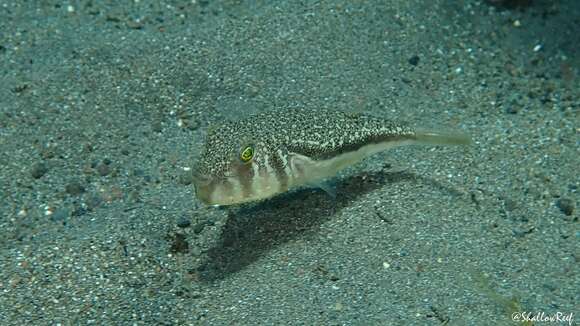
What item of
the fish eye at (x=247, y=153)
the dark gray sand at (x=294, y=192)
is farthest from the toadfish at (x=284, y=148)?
the dark gray sand at (x=294, y=192)

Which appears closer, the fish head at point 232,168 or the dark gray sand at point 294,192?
the fish head at point 232,168

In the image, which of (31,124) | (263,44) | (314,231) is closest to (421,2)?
(263,44)

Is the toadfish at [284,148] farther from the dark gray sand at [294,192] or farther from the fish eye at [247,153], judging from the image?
the dark gray sand at [294,192]

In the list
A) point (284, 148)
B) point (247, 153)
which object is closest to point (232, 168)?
point (247, 153)

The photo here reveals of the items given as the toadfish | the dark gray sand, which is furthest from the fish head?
the dark gray sand

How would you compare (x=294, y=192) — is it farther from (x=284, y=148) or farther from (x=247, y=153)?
(x=247, y=153)

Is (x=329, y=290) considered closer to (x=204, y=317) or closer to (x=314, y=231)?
(x=314, y=231)

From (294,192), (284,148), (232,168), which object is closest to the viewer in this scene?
(232,168)
